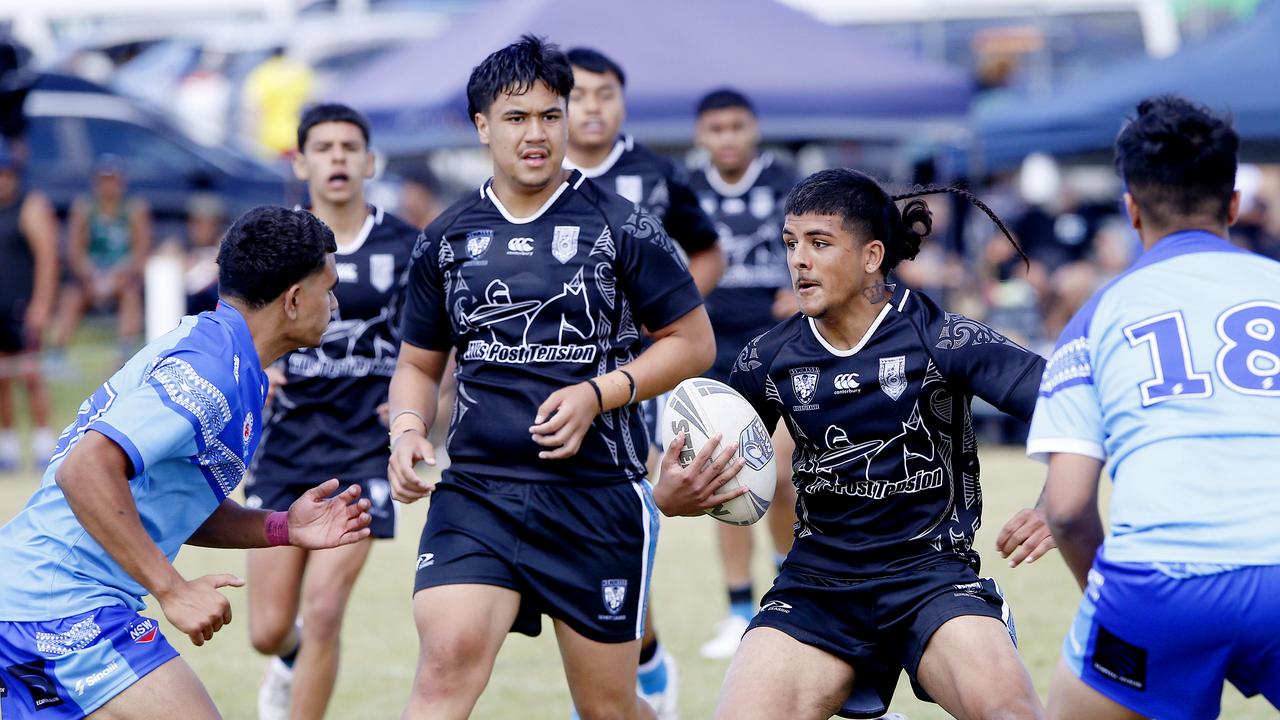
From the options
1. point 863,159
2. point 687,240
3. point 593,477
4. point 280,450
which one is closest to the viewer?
point 593,477

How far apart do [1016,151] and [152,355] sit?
12.5 meters

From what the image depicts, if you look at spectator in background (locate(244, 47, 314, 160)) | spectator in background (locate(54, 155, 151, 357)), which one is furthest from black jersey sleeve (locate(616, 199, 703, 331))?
spectator in background (locate(244, 47, 314, 160))

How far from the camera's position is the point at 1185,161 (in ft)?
11.5

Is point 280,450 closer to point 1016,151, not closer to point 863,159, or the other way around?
point 1016,151

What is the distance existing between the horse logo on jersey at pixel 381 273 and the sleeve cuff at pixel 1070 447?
3229mm

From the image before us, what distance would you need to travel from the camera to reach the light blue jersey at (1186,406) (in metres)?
3.32

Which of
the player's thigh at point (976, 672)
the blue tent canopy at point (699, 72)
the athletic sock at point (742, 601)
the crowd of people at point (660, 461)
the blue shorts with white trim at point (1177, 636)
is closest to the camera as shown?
the blue shorts with white trim at point (1177, 636)

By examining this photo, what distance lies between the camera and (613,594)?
462 centimetres

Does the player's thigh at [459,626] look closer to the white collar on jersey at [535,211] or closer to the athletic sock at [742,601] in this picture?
the white collar on jersey at [535,211]

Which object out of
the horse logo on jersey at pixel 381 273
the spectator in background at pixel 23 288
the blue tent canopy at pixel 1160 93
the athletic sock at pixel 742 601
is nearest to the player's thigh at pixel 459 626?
the horse logo on jersey at pixel 381 273

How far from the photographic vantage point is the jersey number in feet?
11.0

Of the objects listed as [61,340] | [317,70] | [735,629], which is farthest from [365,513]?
[317,70]

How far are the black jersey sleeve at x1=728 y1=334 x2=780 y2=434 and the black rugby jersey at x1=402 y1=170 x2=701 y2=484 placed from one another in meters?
0.24

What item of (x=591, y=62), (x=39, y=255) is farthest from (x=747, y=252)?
(x=39, y=255)
